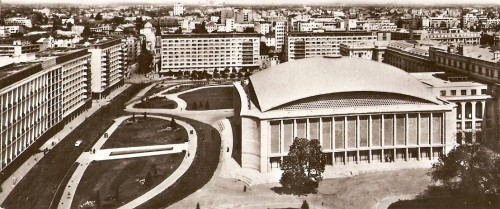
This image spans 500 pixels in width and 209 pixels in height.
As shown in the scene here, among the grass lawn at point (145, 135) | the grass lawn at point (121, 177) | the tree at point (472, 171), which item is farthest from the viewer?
the grass lawn at point (145, 135)

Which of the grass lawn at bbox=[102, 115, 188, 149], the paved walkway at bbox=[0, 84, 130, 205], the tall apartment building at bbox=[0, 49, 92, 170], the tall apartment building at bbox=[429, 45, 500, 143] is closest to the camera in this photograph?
the paved walkway at bbox=[0, 84, 130, 205]

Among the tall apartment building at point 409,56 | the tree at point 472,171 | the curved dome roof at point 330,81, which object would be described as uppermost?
the tall apartment building at point 409,56

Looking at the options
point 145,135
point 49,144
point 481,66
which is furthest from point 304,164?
point 49,144

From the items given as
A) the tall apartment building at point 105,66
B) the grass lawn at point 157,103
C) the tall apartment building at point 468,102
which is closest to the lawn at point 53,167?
the grass lawn at point 157,103

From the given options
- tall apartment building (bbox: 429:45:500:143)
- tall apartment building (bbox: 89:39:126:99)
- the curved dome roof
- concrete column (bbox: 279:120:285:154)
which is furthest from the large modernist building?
tall apartment building (bbox: 89:39:126:99)

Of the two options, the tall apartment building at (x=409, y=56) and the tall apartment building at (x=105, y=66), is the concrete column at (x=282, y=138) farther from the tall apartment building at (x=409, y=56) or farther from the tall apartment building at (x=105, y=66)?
the tall apartment building at (x=105, y=66)

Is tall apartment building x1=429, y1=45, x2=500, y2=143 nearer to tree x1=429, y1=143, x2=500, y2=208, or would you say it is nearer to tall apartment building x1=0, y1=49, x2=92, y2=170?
tree x1=429, y1=143, x2=500, y2=208
